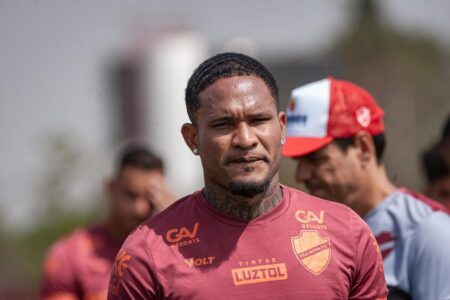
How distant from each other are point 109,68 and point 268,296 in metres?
59.1

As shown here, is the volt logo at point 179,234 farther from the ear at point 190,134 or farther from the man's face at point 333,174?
the man's face at point 333,174

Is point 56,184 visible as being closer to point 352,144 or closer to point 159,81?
point 352,144

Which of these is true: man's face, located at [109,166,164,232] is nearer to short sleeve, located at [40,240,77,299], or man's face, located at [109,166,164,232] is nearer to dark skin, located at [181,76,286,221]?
short sleeve, located at [40,240,77,299]

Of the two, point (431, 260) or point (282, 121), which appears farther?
point (431, 260)

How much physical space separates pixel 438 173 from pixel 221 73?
4.95 m

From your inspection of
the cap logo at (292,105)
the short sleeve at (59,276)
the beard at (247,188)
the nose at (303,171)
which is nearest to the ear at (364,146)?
the nose at (303,171)

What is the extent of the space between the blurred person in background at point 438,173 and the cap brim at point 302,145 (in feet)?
9.87

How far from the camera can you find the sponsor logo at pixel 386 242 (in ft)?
17.4

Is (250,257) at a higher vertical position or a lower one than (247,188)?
lower

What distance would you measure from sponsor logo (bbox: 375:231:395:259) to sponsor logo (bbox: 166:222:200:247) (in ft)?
4.21

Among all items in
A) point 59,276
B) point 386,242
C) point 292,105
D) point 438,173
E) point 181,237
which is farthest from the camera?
point 438,173

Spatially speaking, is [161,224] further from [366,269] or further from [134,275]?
[366,269]

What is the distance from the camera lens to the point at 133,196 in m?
8.20

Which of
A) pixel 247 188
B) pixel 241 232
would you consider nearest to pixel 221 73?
pixel 247 188
